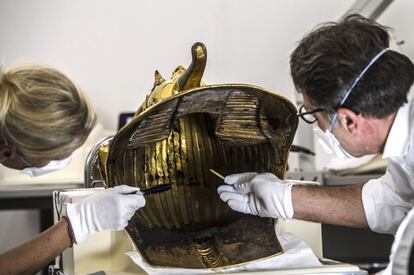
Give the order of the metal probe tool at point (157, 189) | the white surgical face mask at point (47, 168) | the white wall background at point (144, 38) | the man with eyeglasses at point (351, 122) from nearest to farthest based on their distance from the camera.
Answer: the man with eyeglasses at point (351, 122)
the metal probe tool at point (157, 189)
the white surgical face mask at point (47, 168)
the white wall background at point (144, 38)

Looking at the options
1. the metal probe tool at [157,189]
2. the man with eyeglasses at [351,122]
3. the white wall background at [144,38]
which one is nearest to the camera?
the man with eyeglasses at [351,122]

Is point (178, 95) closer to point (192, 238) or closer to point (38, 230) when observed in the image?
point (192, 238)

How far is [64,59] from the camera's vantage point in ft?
8.34

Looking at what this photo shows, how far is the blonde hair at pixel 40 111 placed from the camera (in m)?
1.10

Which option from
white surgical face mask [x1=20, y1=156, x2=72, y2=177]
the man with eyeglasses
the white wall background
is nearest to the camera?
the man with eyeglasses

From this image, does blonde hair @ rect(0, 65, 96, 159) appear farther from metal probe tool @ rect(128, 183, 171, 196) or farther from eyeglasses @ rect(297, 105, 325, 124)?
eyeglasses @ rect(297, 105, 325, 124)

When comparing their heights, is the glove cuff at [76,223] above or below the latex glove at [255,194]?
below

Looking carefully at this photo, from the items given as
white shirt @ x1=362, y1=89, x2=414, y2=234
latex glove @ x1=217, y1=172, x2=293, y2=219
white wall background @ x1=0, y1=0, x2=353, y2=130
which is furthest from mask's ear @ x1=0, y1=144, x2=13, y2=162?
white wall background @ x1=0, y1=0, x2=353, y2=130

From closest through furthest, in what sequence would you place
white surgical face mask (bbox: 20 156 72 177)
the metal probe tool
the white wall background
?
1. the metal probe tool
2. white surgical face mask (bbox: 20 156 72 177)
3. the white wall background

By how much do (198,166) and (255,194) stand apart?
130 mm

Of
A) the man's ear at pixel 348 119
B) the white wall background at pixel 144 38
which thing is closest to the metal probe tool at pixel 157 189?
the man's ear at pixel 348 119

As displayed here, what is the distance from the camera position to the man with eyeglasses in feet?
3.37

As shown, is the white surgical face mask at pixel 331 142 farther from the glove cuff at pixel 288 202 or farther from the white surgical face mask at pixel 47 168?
the white surgical face mask at pixel 47 168

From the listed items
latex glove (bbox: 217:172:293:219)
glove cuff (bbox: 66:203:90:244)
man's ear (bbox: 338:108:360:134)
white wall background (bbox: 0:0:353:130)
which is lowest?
glove cuff (bbox: 66:203:90:244)
